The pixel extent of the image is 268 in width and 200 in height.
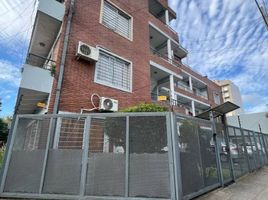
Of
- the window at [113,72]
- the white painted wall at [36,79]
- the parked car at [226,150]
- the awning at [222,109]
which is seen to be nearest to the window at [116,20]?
the window at [113,72]

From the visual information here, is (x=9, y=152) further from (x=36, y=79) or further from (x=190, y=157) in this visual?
(x=190, y=157)

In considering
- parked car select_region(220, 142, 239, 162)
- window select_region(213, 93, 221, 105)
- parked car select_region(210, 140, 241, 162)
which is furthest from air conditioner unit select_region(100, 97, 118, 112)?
window select_region(213, 93, 221, 105)

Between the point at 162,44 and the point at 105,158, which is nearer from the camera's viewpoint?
the point at 105,158

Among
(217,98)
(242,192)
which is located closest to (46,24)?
(242,192)

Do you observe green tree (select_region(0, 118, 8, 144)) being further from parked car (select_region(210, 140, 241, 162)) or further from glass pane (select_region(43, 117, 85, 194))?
parked car (select_region(210, 140, 241, 162))

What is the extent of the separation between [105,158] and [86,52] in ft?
16.9

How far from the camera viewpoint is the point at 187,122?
513cm

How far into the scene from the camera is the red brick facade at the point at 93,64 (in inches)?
293

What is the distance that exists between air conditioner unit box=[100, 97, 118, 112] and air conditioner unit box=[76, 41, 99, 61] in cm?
190

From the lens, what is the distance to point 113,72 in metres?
9.44

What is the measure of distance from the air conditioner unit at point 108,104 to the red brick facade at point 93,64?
0.41 m

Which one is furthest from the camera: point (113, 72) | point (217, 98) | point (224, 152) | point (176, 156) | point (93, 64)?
point (217, 98)

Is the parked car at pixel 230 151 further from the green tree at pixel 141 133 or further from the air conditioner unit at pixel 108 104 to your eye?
the air conditioner unit at pixel 108 104

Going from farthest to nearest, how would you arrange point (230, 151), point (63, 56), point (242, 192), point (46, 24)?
point (46, 24) < point (63, 56) < point (230, 151) < point (242, 192)
